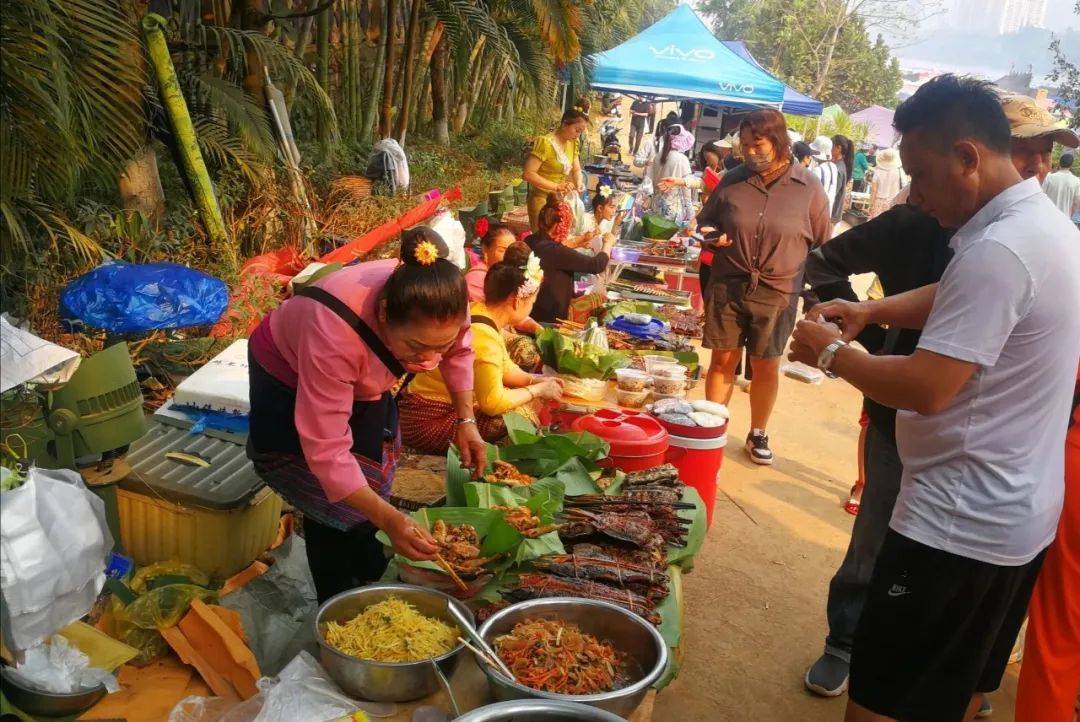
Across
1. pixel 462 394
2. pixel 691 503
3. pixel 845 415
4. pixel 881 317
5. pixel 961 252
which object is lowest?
pixel 845 415

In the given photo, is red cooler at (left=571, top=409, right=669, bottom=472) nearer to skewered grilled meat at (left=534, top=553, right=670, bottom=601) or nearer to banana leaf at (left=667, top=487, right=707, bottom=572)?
banana leaf at (left=667, top=487, right=707, bottom=572)

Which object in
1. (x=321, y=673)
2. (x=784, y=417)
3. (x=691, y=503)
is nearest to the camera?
(x=321, y=673)

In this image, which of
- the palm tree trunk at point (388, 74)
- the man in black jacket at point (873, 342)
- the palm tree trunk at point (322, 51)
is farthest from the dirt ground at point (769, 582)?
the palm tree trunk at point (388, 74)

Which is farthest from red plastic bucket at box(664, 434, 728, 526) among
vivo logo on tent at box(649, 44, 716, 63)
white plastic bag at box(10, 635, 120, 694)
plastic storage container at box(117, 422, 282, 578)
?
vivo logo on tent at box(649, 44, 716, 63)

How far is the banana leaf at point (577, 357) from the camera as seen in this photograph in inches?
178

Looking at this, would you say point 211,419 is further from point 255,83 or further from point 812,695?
point 255,83

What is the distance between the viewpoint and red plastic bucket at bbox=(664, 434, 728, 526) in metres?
3.94

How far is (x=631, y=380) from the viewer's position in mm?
4355

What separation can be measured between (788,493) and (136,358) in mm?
3944

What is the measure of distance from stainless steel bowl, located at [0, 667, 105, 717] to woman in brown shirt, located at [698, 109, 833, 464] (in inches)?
160

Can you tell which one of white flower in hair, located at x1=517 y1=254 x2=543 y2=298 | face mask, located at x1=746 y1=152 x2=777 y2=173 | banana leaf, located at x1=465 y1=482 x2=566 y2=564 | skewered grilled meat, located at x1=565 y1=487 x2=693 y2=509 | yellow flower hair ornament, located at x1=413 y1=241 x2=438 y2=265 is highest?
face mask, located at x1=746 y1=152 x2=777 y2=173

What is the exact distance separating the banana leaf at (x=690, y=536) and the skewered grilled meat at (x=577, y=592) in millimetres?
478

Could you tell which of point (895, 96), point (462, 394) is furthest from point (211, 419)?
point (895, 96)

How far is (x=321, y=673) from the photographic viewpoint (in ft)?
7.00
